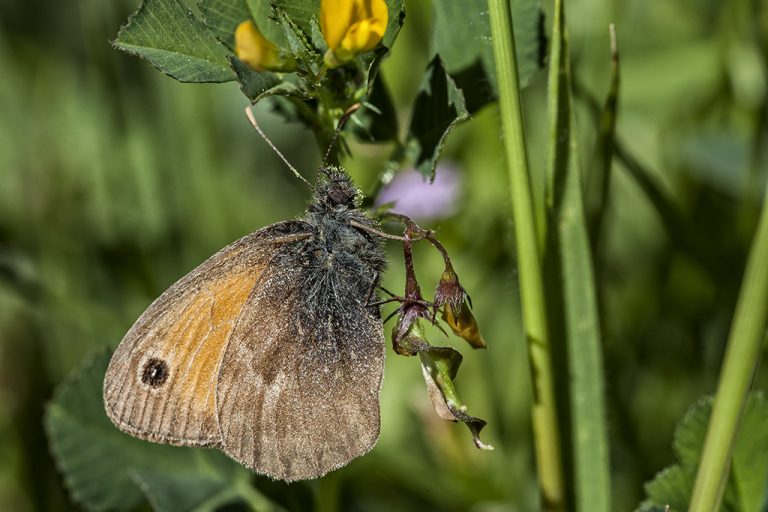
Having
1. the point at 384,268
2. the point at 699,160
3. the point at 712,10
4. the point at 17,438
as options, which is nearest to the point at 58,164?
the point at 17,438

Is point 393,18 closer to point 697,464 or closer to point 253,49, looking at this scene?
point 253,49

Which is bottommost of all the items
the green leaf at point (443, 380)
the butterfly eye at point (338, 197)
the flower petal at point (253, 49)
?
the green leaf at point (443, 380)

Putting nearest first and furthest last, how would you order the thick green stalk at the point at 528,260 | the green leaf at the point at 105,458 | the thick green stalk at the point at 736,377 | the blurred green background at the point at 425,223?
the thick green stalk at the point at 736,377, the thick green stalk at the point at 528,260, the green leaf at the point at 105,458, the blurred green background at the point at 425,223

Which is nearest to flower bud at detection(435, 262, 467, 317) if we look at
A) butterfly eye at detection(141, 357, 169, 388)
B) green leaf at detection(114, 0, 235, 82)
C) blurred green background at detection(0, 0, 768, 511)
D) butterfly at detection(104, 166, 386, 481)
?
butterfly at detection(104, 166, 386, 481)

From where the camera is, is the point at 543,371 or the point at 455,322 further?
the point at 543,371

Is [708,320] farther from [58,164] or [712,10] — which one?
[58,164]

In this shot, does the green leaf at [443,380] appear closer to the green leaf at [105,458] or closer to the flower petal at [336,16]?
the flower petal at [336,16]

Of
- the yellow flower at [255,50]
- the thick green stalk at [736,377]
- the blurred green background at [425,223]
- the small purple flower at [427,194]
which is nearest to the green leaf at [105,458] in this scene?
the blurred green background at [425,223]

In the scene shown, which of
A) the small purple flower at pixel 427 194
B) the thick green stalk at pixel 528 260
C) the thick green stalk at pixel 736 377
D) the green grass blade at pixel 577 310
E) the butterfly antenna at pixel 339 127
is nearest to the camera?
the thick green stalk at pixel 736 377
